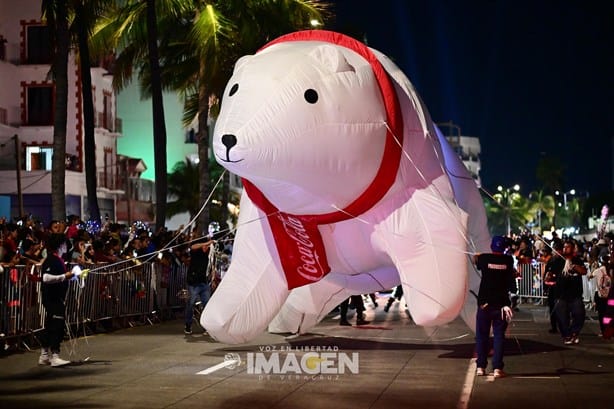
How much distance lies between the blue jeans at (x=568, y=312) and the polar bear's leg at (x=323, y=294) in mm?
3803

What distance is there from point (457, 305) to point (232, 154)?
10.1ft

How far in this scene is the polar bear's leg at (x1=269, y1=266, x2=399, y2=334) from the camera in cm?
1291

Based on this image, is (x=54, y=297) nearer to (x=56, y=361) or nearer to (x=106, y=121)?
(x=56, y=361)

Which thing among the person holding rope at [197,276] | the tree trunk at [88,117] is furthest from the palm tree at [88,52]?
the person holding rope at [197,276]

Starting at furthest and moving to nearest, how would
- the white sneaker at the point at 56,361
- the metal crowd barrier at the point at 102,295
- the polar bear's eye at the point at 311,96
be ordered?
the metal crowd barrier at the point at 102,295, the white sneaker at the point at 56,361, the polar bear's eye at the point at 311,96

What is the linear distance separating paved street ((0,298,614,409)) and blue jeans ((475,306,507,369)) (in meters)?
0.30

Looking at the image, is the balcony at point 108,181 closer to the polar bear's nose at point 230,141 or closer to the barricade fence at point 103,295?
the barricade fence at point 103,295

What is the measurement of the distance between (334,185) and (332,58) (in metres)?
1.41

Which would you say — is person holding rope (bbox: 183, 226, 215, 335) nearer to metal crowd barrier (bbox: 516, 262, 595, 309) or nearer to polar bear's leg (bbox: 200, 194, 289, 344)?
polar bear's leg (bbox: 200, 194, 289, 344)

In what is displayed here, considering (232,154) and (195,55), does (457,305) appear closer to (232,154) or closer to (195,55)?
(232,154)

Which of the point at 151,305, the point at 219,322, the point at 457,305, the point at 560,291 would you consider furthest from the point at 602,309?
the point at 151,305

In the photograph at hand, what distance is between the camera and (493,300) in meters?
11.8

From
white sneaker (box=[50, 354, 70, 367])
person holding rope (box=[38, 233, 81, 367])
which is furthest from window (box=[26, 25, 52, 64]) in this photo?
white sneaker (box=[50, 354, 70, 367])

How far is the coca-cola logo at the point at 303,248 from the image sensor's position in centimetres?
1185
